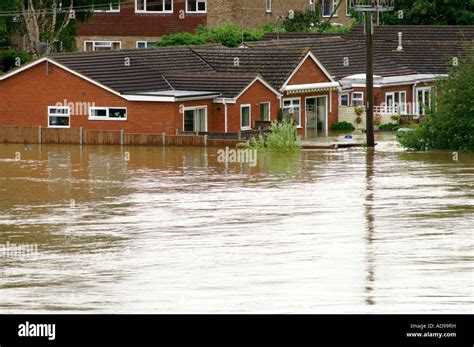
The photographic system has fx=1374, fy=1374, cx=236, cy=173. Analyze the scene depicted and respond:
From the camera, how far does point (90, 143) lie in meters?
60.4

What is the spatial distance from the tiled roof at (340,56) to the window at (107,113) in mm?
13882

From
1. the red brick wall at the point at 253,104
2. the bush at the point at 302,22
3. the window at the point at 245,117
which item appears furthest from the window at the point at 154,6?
the window at the point at 245,117

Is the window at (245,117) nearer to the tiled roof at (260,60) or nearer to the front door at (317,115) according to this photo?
the tiled roof at (260,60)

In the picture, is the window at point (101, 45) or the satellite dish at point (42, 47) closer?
the satellite dish at point (42, 47)

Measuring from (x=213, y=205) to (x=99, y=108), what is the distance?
23.6 meters

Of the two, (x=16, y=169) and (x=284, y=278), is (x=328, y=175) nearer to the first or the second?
(x=16, y=169)

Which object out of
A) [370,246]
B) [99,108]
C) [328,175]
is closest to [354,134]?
[99,108]

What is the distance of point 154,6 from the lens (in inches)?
3674

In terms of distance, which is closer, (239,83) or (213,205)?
(213,205)

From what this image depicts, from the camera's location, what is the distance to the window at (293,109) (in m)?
65.5

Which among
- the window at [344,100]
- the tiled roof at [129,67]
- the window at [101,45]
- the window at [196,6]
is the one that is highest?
the window at [196,6]

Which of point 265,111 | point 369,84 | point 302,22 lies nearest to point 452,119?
point 369,84

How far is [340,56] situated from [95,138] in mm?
20127

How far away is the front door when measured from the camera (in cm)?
6744
